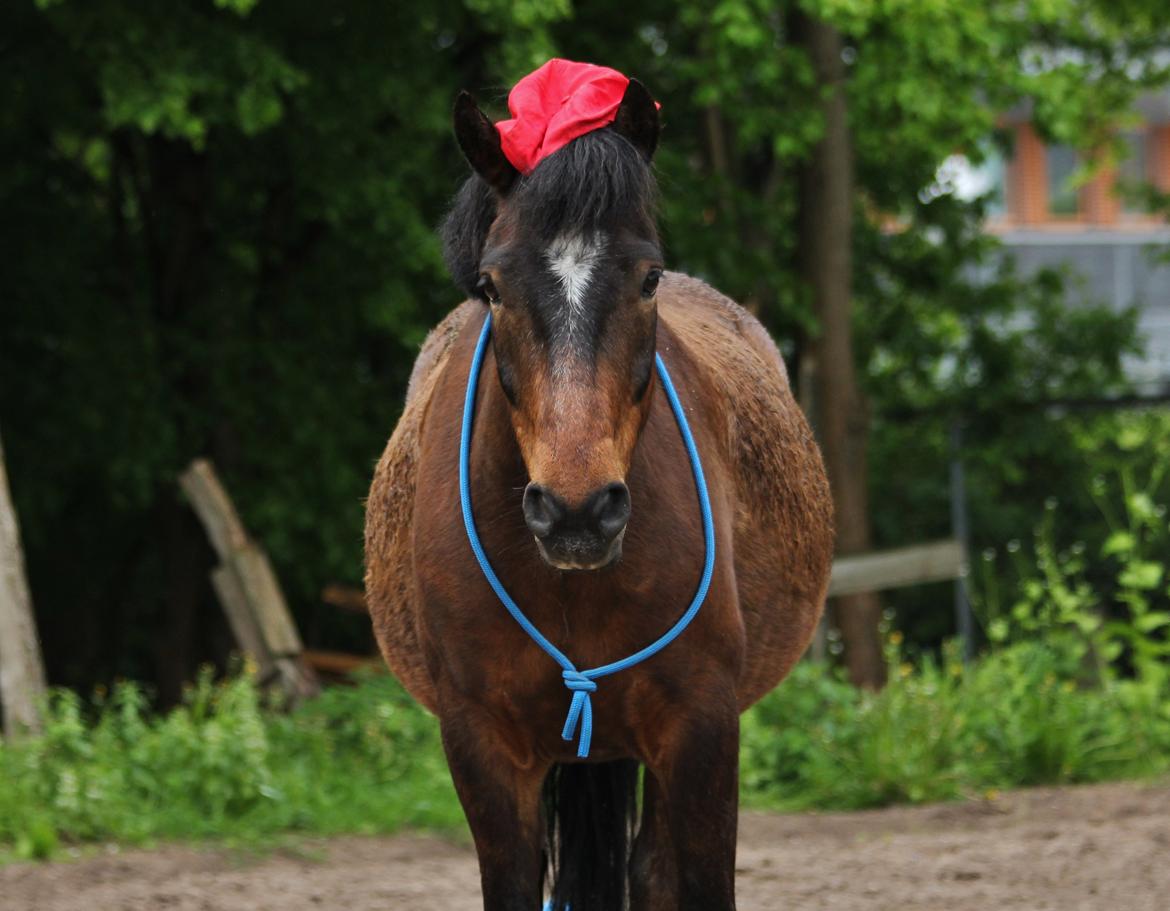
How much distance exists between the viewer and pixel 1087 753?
8.59 meters

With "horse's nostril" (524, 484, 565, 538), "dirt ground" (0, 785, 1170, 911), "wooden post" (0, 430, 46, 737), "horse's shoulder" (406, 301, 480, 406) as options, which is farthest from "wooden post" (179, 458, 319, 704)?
"horse's nostril" (524, 484, 565, 538)

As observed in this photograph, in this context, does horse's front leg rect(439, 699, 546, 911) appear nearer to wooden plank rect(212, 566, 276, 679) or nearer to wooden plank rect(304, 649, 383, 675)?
wooden plank rect(212, 566, 276, 679)

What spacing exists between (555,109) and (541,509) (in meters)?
0.96

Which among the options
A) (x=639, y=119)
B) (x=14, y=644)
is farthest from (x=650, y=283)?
(x=14, y=644)

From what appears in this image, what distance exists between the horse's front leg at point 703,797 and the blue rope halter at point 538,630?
19 centimetres

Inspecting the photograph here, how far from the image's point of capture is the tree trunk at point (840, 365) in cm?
1188

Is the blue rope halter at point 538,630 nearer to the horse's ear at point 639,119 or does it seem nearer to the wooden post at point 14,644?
the horse's ear at point 639,119

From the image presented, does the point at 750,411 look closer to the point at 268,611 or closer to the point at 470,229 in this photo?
the point at 470,229

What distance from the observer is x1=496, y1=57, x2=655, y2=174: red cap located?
356 cm

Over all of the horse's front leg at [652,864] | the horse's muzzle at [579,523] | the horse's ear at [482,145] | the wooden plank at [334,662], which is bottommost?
the horse's front leg at [652,864]

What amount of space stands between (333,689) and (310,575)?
2990mm

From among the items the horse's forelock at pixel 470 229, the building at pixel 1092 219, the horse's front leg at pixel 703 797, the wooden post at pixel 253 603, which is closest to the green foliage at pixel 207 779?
the wooden post at pixel 253 603

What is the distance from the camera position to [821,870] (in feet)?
21.9

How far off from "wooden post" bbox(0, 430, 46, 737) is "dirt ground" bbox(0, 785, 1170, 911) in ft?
4.35
